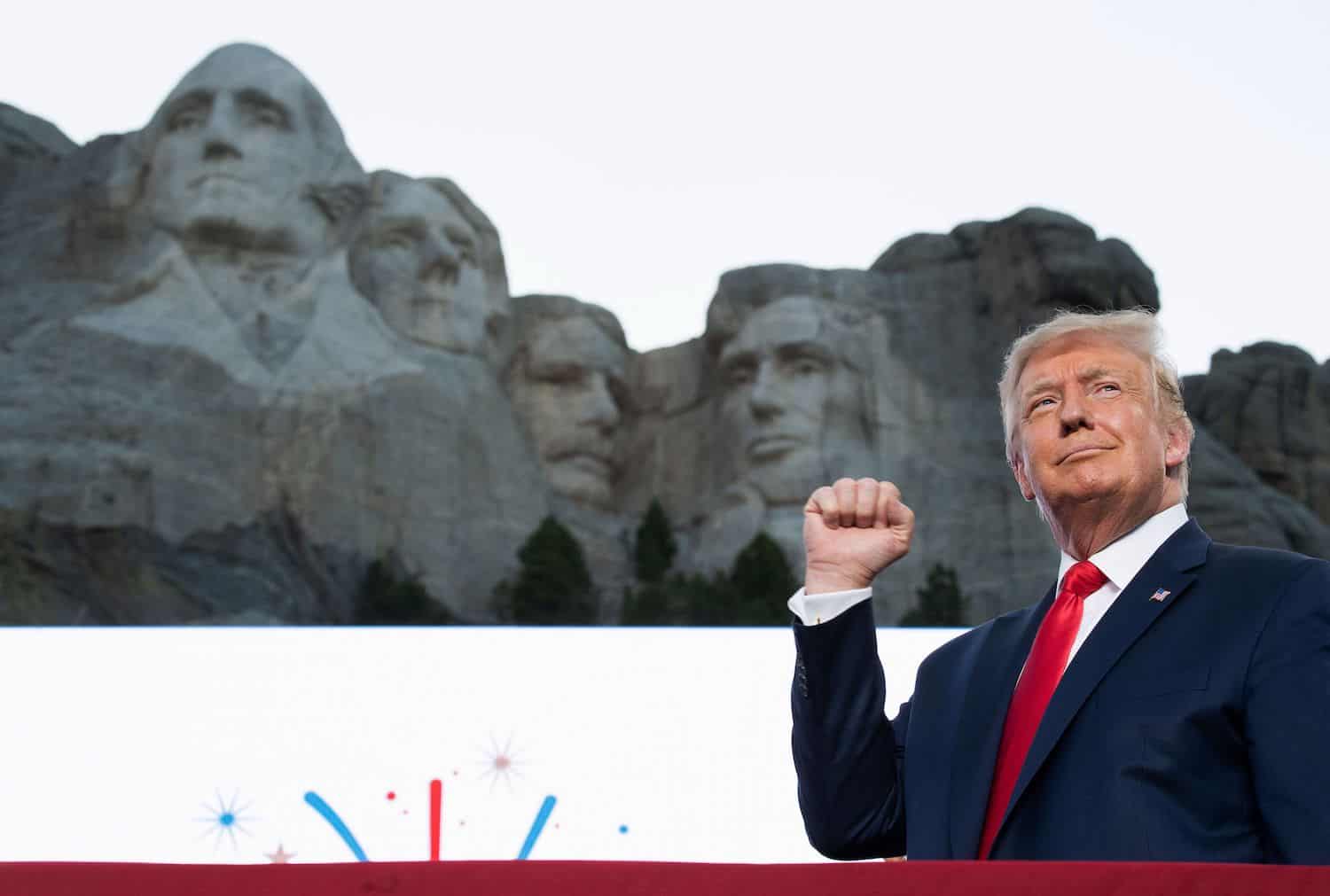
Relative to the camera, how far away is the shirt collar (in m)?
1.29

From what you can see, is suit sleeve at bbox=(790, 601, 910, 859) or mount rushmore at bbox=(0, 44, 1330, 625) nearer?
suit sleeve at bbox=(790, 601, 910, 859)

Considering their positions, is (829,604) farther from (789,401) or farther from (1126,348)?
(789,401)

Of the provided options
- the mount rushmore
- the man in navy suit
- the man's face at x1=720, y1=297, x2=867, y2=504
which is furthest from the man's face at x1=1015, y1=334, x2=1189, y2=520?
the man's face at x1=720, y1=297, x2=867, y2=504

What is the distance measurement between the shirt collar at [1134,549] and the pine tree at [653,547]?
10.7 metres

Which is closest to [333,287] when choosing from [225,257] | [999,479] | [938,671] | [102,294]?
[225,257]

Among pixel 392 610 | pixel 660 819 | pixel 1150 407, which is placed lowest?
pixel 660 819

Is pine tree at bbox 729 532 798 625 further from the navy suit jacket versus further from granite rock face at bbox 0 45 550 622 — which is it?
the navy suit jacket

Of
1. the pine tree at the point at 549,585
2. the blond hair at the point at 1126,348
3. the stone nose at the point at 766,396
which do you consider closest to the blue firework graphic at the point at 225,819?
the blond hair at the point at 1126,348

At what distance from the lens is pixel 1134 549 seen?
51.3 inches

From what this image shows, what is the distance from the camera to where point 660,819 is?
2.80m

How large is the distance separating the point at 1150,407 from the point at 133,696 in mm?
2069

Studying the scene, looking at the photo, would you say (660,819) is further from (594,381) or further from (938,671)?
(594,381)

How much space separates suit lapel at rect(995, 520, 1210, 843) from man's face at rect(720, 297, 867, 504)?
11436 mm

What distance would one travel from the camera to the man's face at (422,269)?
12414mm
